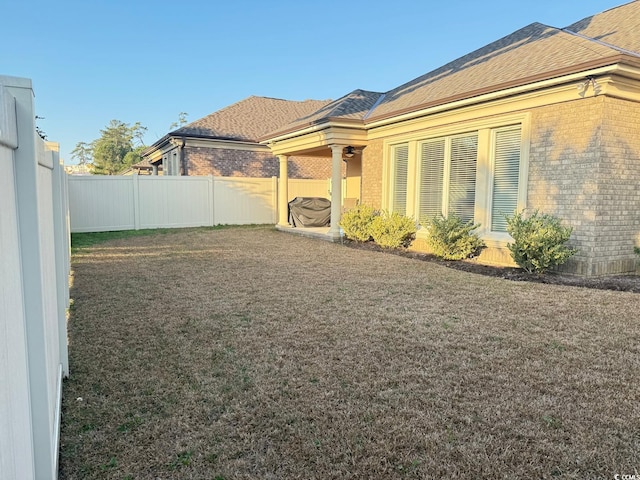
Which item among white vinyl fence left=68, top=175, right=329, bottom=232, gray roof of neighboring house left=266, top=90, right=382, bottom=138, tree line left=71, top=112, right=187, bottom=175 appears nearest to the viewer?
gray roof of neighboring house left=266, top=90, right=382, bottom=138

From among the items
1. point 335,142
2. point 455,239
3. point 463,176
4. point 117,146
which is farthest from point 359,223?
point 117,146

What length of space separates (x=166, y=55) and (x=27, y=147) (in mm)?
26132

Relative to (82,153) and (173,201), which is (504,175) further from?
(82,153)

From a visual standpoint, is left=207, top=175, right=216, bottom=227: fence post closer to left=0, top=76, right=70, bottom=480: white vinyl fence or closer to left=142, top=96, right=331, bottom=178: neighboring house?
left=142, top=96, right=331, bottom=178: neighboring house

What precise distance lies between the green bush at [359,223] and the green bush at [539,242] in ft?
15.4

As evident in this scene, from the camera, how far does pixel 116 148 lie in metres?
69.0

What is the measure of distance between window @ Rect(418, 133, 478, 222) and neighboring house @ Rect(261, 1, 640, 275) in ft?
0.08

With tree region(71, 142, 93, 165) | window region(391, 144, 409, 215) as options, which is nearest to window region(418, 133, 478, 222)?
window region(391, 144, 409, 215)

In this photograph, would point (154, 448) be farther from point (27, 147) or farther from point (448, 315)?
point (448, 315)

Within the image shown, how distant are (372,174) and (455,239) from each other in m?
4.34

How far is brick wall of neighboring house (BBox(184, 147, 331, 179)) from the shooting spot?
1908 centimetres

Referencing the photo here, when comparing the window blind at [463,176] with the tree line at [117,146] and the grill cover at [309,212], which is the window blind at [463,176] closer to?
the grill cover at [309,212]

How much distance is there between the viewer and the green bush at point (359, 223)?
11938 millimetres

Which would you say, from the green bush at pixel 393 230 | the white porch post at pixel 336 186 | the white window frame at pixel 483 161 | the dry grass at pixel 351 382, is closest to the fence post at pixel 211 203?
the white porch post at pixel 336 186
